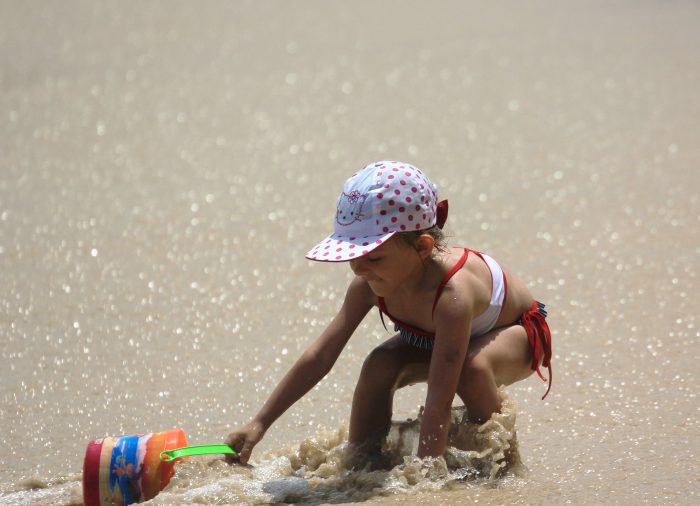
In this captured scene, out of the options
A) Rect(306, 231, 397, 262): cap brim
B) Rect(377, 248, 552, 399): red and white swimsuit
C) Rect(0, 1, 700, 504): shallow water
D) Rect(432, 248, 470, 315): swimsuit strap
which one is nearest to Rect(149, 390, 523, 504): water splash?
Rect(0, 1, 700, 504): shallow water

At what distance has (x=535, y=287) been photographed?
3.35 meters

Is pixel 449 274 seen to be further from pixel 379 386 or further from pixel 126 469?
pixel 126 469

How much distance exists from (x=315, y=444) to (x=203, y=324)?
911 millimetres

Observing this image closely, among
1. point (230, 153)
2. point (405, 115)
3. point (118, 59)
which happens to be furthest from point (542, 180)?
point (118, 59)

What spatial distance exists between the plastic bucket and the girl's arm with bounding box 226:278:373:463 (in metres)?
0.17

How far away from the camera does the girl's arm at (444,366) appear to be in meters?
2.14

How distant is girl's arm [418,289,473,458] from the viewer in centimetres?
214

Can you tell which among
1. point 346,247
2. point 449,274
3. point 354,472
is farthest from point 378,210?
point 354,472

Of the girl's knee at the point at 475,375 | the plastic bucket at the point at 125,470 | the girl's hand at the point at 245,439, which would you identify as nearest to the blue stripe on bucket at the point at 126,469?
the plastic bucket at the point at 125,470

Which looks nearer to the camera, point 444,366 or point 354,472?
point 444,366

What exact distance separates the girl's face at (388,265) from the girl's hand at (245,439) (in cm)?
40

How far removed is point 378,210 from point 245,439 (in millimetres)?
591

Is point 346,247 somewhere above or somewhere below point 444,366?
above

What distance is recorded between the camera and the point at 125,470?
2.19 m
